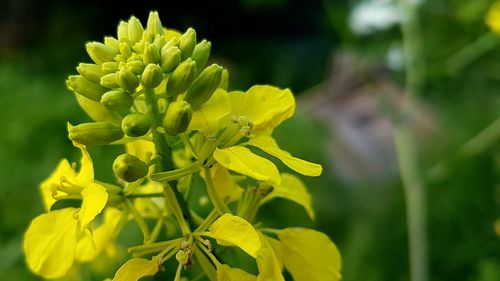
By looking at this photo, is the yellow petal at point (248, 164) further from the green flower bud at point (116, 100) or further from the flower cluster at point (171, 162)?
the green flower bud at point (116, 100)

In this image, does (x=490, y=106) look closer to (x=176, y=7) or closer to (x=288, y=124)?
(x=288, y=124)

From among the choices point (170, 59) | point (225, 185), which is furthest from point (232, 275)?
point (170, 59)

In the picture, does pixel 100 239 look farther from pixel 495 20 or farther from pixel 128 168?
pixel 495 20

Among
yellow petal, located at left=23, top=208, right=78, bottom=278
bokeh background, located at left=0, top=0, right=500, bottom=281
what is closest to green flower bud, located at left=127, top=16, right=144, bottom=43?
yellow petal, located at left=23, top=208, right=78, bottom=278

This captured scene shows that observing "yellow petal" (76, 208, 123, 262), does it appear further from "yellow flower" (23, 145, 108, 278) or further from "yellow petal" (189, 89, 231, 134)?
"yellow petal" (189, 89, 231, 134)

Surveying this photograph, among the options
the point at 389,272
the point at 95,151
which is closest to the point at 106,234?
the point at 389,272

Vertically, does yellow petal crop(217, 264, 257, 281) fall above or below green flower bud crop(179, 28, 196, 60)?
below
